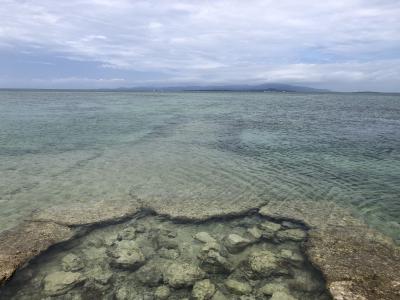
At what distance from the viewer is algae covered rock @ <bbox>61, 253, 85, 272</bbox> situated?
8016 mm

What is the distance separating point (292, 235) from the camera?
9.59 metres

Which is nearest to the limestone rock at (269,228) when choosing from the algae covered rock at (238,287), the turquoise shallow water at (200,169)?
the turquoise shallow water at (200,169)

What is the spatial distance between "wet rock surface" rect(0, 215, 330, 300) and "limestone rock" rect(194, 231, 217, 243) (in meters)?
0.03

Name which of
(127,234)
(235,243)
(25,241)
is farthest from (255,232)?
(25,241)

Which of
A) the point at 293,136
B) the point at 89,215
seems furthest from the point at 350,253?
the point at 293,136

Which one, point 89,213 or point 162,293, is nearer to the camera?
point 162,293

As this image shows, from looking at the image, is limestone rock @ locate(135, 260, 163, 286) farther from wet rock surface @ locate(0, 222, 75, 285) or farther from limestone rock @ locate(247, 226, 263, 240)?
limestone rock @ locate(247, 226, 263, 240)

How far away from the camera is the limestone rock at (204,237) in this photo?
9367 millimetres

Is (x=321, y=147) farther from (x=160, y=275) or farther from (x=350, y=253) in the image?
(x=160, y=275)

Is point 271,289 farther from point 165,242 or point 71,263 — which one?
point 71,263

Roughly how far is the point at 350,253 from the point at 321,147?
48.1ft

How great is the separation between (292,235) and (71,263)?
19.7 ft

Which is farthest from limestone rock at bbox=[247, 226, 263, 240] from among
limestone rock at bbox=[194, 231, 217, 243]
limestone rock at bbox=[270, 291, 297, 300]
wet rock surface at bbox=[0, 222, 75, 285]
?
wet rock surface at bbox=[0, 222, 75, 285]

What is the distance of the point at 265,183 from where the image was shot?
1380 centimetres
